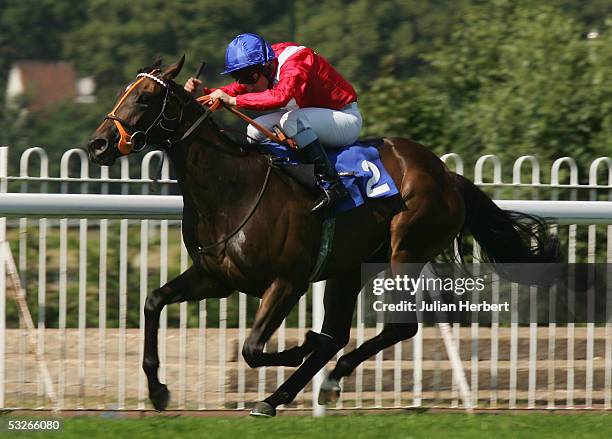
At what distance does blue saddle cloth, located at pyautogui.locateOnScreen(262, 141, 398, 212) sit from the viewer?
6719 millimetres

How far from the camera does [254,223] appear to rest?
646cm

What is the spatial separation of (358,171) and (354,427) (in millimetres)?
1293

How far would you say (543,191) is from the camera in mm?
8594

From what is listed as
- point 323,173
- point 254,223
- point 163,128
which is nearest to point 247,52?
point 163,128

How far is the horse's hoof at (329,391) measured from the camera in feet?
22.9

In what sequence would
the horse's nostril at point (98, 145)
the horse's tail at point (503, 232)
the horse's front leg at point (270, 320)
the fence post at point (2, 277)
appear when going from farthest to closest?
1. the horse's tail at point (503, 232)
2. the fence post at point (2, 277)
3. the horse's front leg at point (270, 320)
4. the horse's nostril at point (98, 145)

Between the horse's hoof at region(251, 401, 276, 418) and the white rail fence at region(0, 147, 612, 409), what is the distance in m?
0.84

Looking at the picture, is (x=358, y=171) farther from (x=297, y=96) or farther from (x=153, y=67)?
(x=153, y=67)

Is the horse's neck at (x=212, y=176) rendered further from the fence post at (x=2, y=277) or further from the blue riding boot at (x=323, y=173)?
the fence post at (x=2, y=277)

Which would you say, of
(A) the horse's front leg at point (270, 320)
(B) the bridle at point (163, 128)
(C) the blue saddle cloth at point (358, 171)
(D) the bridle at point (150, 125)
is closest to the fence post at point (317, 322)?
(A) the horse's front leg at point (270, 320)

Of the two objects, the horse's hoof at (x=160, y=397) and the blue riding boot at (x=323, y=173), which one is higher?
the blue riding boot at (x=323, y=173)

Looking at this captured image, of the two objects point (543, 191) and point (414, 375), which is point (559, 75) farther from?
point (414, 375)

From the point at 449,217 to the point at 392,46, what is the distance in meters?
27.8

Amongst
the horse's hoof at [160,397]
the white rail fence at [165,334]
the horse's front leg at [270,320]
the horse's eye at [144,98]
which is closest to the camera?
the horse's eye at [144,98]
